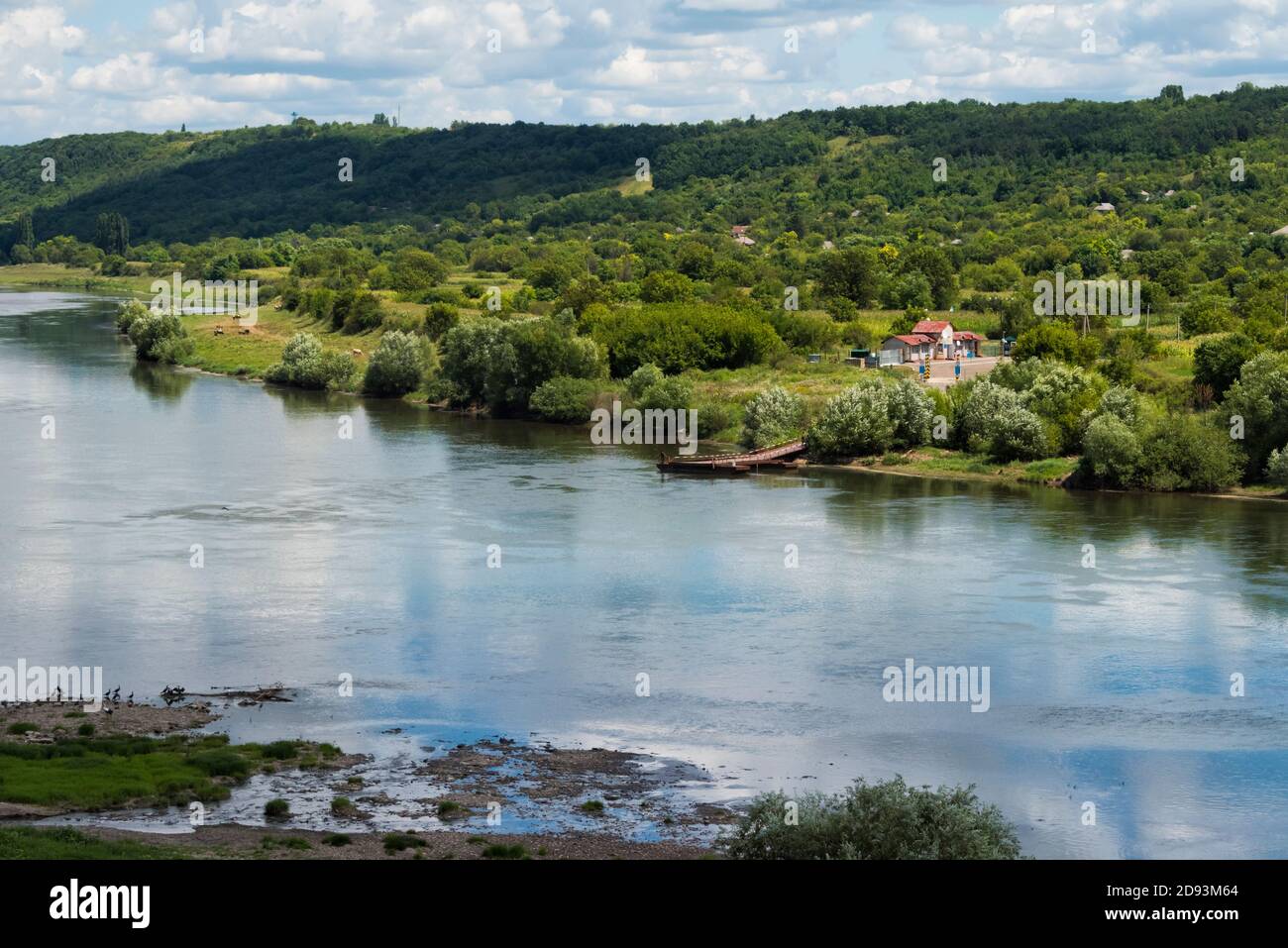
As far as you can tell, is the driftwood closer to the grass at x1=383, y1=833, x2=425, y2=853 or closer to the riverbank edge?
the grass at x1=383, y1=833, x2=425, y2=853

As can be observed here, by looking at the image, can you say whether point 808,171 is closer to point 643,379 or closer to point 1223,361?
point 643,379

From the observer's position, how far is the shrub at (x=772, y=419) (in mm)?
58750

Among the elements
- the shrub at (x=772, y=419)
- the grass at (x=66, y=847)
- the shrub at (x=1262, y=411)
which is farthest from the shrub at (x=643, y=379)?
the grass at (x=66, y=847)

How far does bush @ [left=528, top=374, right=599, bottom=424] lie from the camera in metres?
66.9

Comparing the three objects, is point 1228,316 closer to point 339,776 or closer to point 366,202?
point 339,776

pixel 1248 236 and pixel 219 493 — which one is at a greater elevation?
pixel 1248 236

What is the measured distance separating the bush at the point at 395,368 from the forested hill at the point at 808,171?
201ft

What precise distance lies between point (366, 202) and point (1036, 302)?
4880 inches

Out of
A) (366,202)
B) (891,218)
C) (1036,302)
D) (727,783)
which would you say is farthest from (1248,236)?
(366,202)

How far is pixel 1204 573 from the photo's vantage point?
38.6m
